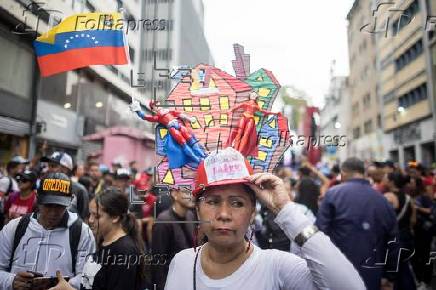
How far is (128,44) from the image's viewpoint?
230cm

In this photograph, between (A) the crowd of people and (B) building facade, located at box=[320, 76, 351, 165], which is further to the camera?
(B) building facade, located at box=[320, 76, 351, 165]

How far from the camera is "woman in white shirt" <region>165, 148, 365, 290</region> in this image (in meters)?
1.25

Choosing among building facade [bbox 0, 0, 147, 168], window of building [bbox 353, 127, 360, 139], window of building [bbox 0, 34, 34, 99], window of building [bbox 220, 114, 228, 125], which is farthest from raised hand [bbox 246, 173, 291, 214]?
window of building [bbox 0, 34, 34, 99]

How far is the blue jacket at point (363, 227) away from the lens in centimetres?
255

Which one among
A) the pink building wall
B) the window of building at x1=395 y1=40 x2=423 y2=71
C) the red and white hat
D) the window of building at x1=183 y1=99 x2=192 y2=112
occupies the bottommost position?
the red and white hat

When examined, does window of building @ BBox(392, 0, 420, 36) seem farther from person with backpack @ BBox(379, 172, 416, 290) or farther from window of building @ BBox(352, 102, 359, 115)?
person with backpack @ BBox(379, 172, 416, 290)

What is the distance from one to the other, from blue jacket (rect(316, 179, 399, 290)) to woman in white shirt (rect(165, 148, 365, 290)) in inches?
57.6

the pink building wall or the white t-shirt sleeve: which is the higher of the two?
the pink building wall

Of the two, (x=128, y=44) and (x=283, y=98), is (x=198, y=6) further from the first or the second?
(x=283, y=98)

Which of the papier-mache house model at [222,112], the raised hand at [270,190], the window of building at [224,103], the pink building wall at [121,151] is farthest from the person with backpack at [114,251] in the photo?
the pink building wall at [121,151]

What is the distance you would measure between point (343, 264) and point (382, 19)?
179cm

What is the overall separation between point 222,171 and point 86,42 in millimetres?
1392

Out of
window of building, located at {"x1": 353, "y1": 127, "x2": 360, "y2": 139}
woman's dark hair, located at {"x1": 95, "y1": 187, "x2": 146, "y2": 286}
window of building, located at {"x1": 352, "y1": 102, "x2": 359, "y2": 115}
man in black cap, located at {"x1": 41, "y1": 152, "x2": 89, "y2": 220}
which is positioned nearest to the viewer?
woman's dark hair, located at {"x1": 95, "y1": 187, "x2": 146, "y2": 286}

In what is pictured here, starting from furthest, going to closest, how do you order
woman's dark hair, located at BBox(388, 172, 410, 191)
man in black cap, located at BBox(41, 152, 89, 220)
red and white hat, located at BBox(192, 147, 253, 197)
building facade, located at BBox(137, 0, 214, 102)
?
woman's dark hair, located at BBox(388, 172, 410, 191)
man in black cap, located at BBox(41, 152, 89, 220)
building facade, located at BBox(137, 0, 214, 102)
red and white hat, located at BBox(192, 147, 253, 197)
